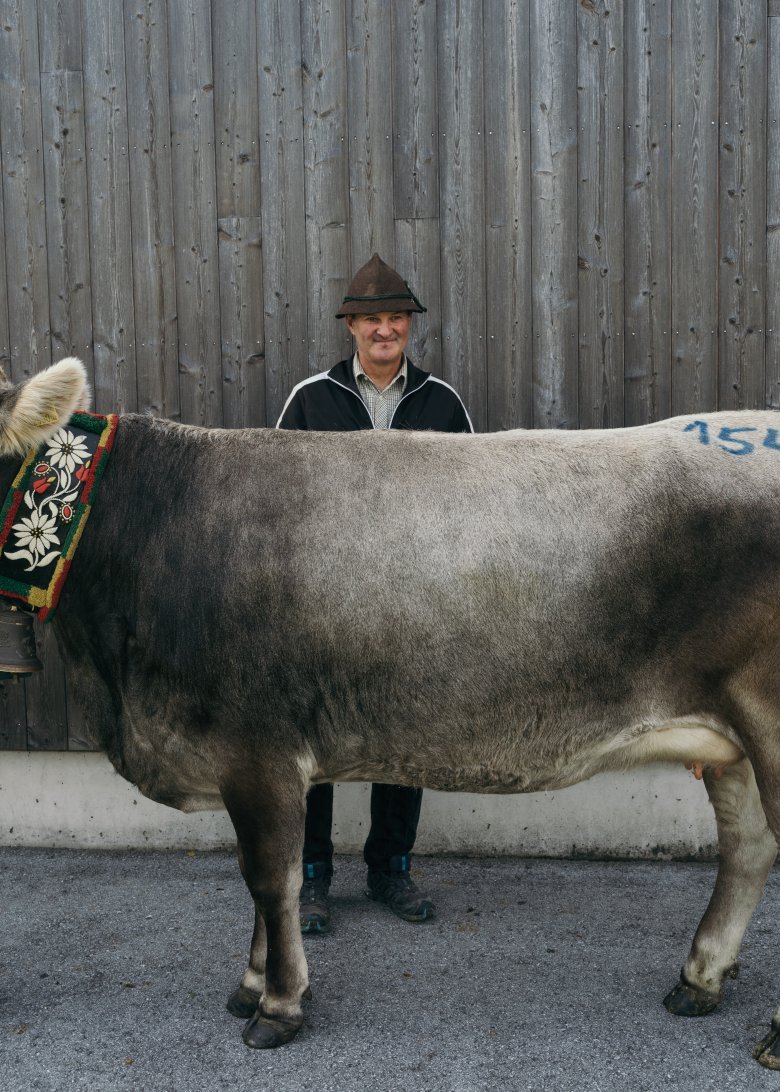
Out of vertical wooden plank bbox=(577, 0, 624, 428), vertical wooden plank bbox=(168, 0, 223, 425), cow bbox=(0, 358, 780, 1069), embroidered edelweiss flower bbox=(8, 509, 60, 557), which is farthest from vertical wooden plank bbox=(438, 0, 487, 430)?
embroidered edelweiss flower bbox=(8, 509, 60, 557)

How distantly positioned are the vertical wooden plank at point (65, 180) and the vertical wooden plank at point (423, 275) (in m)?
1.53

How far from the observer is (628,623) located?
10.5ft

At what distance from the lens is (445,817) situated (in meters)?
5.11

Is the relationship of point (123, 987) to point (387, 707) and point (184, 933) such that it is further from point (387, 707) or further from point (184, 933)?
point (387, 707)

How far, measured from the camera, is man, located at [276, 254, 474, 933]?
4.46 metres

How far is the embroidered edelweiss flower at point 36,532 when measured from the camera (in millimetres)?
3260

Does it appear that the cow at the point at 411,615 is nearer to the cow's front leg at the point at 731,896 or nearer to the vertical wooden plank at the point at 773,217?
the cow's front leg at the point at 731,896

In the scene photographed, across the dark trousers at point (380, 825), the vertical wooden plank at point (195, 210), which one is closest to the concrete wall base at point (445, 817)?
the dark trousers at point (380, 825)

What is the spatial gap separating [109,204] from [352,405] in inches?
65.9

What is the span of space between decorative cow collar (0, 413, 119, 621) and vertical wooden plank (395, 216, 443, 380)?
2.17 m


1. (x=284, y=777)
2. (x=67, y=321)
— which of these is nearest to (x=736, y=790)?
(x=284, y=777)

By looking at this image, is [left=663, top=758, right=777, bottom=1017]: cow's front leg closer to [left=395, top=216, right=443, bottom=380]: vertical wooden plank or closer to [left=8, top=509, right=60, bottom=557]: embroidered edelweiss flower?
[left=8, top=509, right=60, bottom=557]: embroidered edelweiss flower

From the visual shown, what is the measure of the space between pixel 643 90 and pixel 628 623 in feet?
9.34

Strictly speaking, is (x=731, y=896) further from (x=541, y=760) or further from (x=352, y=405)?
(x=352, y=405)
